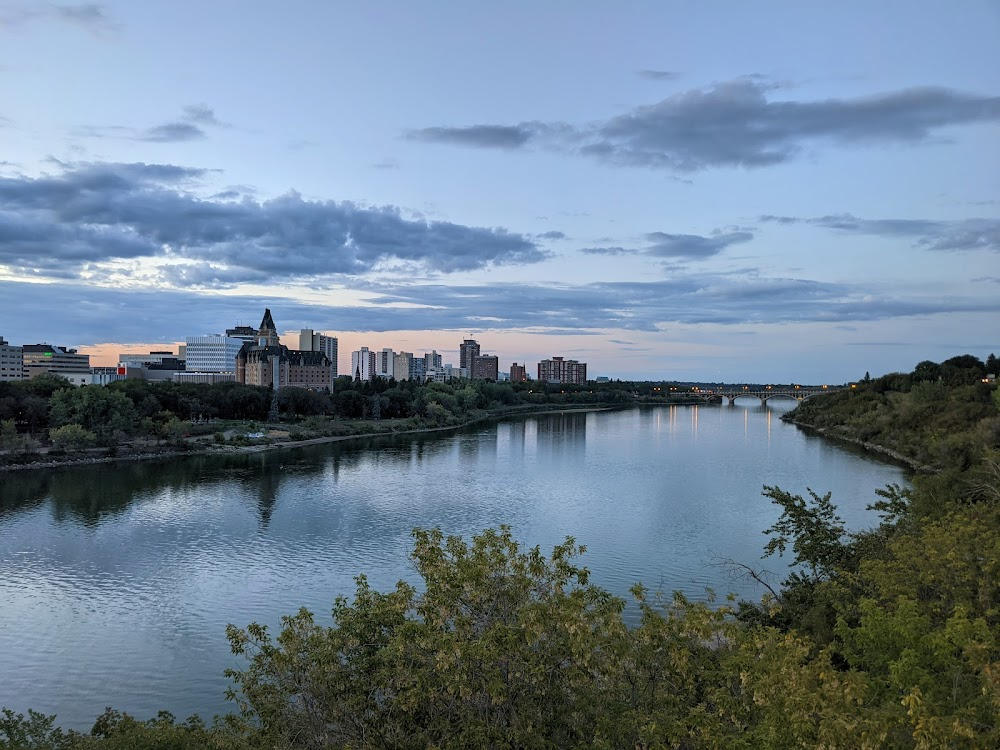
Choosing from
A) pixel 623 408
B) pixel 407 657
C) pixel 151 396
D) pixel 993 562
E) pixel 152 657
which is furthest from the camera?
pixel 623 408

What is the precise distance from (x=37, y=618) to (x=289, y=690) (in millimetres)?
19950

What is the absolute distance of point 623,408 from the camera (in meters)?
178

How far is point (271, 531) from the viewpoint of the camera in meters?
37.8

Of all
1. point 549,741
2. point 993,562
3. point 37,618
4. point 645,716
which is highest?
point 993,562

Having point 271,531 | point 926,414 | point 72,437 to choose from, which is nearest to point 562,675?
point 271,531

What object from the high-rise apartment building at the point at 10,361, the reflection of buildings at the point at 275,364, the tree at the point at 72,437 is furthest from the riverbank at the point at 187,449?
the high-rise apartment building at the point at 10,361

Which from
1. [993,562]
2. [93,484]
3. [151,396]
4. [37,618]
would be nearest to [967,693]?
[993,562]

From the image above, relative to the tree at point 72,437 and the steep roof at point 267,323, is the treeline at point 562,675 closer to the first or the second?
the tree at point 72,437

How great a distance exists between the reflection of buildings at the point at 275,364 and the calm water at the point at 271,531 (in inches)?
3194

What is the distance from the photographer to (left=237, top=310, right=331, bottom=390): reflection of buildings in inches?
5910

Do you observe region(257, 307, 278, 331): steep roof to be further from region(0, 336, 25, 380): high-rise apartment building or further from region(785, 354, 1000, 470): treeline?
region(785, 354, 1000, 470): treeline

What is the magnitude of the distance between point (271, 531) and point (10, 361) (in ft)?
500

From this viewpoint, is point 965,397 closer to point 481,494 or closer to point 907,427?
point 907,427

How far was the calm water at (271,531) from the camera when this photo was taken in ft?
71.6
